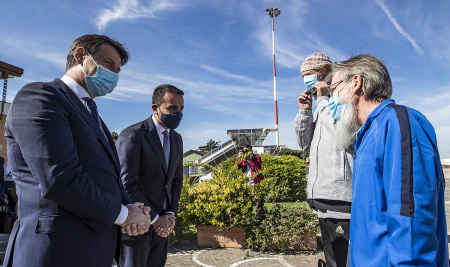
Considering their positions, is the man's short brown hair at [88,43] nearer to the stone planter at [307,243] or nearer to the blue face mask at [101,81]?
the blue face mask at [101,81]

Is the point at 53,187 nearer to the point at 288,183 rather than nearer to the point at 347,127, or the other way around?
the point at 347,127

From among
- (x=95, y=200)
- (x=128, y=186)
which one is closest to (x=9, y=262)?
(x=95, y=200)

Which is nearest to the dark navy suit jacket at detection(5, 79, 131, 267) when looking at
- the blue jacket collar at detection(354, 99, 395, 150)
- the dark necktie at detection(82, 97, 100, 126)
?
the dark necktie at detection(82, 97, 100, 126)

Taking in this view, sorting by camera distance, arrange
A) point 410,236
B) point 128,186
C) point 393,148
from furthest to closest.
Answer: point 128,186
point 393,148
point 410,236

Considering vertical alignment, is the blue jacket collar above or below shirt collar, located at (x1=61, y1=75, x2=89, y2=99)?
below

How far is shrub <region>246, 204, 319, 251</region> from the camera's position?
5.07m

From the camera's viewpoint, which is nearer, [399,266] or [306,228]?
[399,266]

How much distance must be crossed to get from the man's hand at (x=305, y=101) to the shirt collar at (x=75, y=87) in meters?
1.81

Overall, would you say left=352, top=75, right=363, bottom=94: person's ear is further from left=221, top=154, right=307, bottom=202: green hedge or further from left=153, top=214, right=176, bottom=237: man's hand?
left=221, top=154, right=307, bottom=202: green hedge

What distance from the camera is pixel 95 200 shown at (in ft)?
4.98

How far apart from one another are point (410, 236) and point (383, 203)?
0.20m

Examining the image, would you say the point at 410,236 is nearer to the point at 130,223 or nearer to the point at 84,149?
the point at 130,223

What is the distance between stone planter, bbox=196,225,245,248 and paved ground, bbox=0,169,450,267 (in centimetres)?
11

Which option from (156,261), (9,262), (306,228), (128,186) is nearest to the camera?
(9,262)
